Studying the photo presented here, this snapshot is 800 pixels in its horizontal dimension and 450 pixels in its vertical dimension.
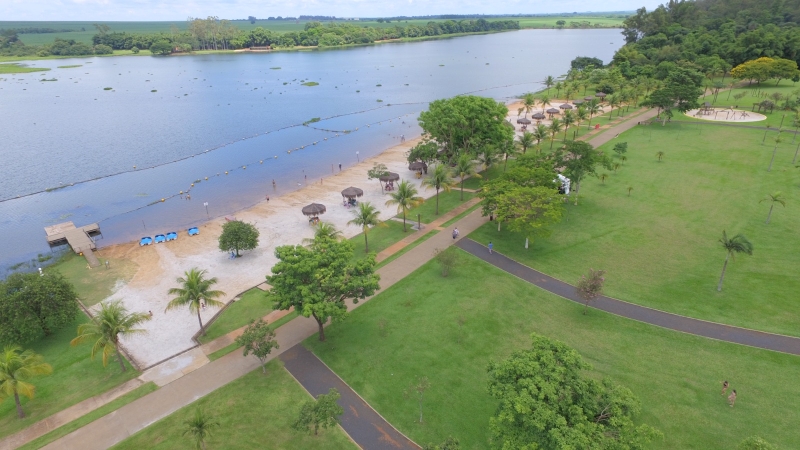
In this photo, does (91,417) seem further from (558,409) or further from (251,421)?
(558,409)

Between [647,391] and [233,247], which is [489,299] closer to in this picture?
[647,391]

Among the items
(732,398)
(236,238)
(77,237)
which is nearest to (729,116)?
(732,398)

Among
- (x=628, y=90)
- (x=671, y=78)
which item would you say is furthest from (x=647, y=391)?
(x=628, y=90)

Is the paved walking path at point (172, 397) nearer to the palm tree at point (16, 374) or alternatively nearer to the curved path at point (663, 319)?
the palm tree at point (16, 374)

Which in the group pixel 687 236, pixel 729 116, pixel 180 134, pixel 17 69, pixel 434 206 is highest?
pixel 17 69

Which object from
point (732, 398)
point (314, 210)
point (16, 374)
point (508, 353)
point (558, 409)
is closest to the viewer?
point (558, 409)

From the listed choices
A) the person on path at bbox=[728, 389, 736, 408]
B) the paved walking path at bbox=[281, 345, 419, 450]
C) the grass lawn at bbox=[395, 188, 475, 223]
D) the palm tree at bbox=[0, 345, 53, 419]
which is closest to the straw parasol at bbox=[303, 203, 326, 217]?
the grass lawn at bbox=[395, 188, 475, 223]
